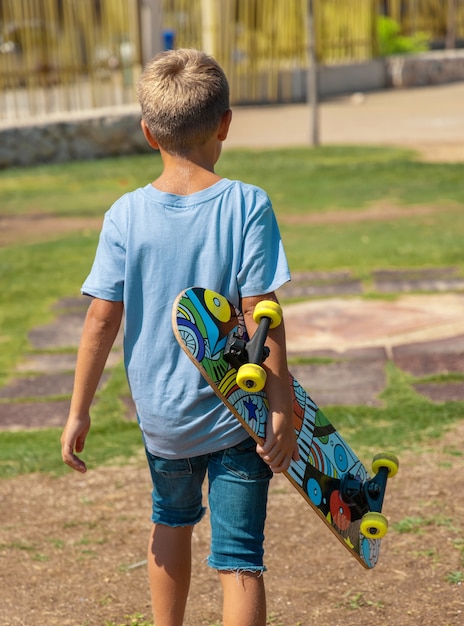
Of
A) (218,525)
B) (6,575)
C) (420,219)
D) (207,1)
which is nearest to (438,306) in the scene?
(420,219)

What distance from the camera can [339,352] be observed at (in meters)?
5.32

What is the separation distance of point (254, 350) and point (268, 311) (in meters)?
0.09

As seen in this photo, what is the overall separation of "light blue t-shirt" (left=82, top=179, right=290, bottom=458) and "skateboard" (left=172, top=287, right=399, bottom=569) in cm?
8

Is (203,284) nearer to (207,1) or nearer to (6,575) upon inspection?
(6,575)

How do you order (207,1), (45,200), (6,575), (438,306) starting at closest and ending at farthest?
(6,575) → (438,306) → (45,200) → (207,1)

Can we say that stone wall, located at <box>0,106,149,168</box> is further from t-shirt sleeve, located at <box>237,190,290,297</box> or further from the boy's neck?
t-shirt sleeve, located at <box>237,190,290,297</box>

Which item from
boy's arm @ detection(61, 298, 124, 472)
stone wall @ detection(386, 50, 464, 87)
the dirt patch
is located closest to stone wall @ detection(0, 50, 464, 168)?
the dirt patch

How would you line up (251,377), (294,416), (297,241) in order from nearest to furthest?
(251,377), (294,416), (297,241)

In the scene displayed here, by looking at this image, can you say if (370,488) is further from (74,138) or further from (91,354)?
(74,138)

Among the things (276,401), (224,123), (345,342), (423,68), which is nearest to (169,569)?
(276,401)

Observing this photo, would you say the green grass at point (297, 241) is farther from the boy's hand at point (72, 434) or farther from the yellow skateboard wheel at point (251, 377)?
the yellow skateboard wheel at point (251, 377)

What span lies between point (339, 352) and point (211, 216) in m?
3.12

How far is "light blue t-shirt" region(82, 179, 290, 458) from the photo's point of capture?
2.28 metres

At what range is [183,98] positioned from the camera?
224cm
